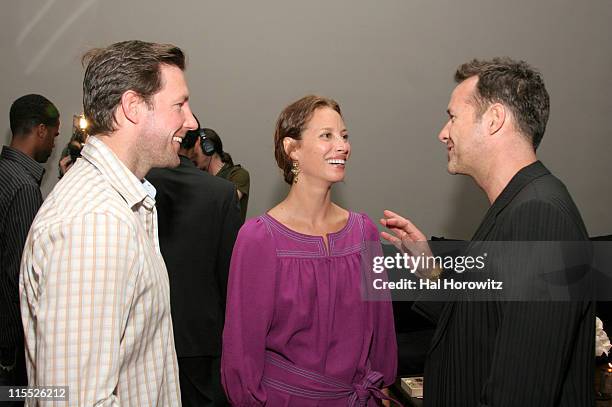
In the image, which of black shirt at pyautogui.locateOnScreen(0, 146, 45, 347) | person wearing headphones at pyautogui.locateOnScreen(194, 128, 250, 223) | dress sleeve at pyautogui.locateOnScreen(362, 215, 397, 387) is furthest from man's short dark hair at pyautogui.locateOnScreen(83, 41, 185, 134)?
person wearing headphones at pyautogui.locateOnScreen(194, 128, 250, 223)

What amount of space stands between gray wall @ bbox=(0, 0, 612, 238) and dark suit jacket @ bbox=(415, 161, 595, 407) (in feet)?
9.70

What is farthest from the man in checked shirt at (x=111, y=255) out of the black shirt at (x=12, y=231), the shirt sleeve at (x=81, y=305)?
the black shirt at (x=12, y=231)

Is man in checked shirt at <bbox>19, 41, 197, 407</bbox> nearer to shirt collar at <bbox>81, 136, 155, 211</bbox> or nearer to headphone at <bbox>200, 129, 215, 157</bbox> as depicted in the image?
shirt collar at <bbox>81, 136, 155, 211</bbox>

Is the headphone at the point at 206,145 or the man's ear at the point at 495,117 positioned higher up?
the headphone at the point at 206,145

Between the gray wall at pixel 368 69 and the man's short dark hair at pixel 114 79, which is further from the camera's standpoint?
the gray wall at pixel 368 69

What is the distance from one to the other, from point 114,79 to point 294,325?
97 centimetres

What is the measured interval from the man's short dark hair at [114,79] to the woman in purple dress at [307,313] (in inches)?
27.5

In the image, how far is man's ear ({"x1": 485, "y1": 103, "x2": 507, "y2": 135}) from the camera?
159cm

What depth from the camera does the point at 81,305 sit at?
1.07 meters

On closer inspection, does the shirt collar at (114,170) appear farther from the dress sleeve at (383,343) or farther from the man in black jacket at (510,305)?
the dress sleeve at (383,343)

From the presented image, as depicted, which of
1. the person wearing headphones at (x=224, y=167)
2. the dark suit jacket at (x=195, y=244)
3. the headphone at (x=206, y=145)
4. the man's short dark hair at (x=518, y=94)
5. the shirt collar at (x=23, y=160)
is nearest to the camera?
the man's short dark hair at (x=518, y=94)

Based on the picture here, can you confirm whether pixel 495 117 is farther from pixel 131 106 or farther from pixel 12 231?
pixel 12 231

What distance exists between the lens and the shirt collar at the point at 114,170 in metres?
1.27

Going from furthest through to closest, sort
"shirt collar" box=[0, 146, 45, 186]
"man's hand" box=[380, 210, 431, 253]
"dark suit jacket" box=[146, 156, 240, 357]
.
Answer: "shirt collar" box=[0, 146, 45, 186] < "dark suit jacket" box=[146, 156, 240, 357] < "man's hand" box=[380, 210, 431, 253]
